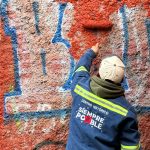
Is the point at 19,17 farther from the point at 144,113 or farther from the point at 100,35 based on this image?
the point at 144,113

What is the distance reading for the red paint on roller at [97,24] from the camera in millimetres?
3961

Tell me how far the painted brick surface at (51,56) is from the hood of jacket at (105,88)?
0.56 m

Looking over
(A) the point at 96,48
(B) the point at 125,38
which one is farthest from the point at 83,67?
(B) the point at 125,38

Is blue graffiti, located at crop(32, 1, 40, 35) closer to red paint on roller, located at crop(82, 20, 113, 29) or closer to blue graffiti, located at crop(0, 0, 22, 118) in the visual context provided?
blue graffiti, located at crop(0, 0, 22, 118)

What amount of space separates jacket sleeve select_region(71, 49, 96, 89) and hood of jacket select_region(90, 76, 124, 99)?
174mm

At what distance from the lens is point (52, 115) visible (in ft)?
13.4

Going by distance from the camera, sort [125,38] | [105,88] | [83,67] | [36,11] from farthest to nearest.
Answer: [125,38]
[36,11]
[83,67]
[105,88]

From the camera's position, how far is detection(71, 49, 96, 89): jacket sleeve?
368 centimetres

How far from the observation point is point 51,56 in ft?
13.1

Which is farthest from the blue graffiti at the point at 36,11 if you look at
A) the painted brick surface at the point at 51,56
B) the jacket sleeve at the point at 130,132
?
the jacket sleeve at the point at 130,132

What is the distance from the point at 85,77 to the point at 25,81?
0.54 metres

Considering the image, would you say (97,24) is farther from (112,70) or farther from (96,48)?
(112,70)

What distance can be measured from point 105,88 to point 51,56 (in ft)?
2.23

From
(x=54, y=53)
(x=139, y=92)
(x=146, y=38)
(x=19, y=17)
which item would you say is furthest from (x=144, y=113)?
(x=19, y=17)
